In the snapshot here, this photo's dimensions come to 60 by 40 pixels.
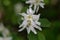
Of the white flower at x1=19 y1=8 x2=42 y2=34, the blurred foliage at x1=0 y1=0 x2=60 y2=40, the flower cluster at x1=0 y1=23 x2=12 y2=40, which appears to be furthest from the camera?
the blurred foliage at x1=0 y1=0 x2=60 y2=40

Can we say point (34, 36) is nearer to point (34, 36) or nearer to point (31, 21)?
point (34, 36)

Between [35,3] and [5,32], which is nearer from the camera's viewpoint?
[35,3]

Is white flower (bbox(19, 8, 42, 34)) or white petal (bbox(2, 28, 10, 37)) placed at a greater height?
white flower (bbox(19, 8, 42, 34))

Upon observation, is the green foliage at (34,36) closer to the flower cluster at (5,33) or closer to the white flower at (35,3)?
the white flower at (35,3)

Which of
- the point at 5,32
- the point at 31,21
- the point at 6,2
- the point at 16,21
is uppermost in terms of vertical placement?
the point at 31,21

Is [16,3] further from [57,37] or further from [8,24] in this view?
[57,37]

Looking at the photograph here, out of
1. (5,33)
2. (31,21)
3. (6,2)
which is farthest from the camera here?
(6,2)

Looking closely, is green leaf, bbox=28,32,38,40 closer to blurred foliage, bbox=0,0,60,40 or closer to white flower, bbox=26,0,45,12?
white flower, bbox=26,0,45,12

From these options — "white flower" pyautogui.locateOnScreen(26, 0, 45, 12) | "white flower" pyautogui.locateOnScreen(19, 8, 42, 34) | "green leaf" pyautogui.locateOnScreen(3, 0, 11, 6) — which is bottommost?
"green leaf" pyautogui.locateOnScreen(3, 0, 11, 6)

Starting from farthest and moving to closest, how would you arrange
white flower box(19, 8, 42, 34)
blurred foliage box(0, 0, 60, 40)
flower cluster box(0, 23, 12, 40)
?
blurred foliage box(0, 0, 60, 40)
flower cluster box(0, 23, 12, 40)
white flower box(19, 8, 42, 34)

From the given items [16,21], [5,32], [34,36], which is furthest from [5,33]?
[34,36]

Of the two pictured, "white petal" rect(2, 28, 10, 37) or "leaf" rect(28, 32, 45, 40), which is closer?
"leaf" rect(28, 32, 45, 40)

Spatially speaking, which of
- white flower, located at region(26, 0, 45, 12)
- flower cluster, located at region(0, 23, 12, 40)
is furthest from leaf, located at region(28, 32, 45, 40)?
flower cluster, located at region(0, 23, 12, 40)
